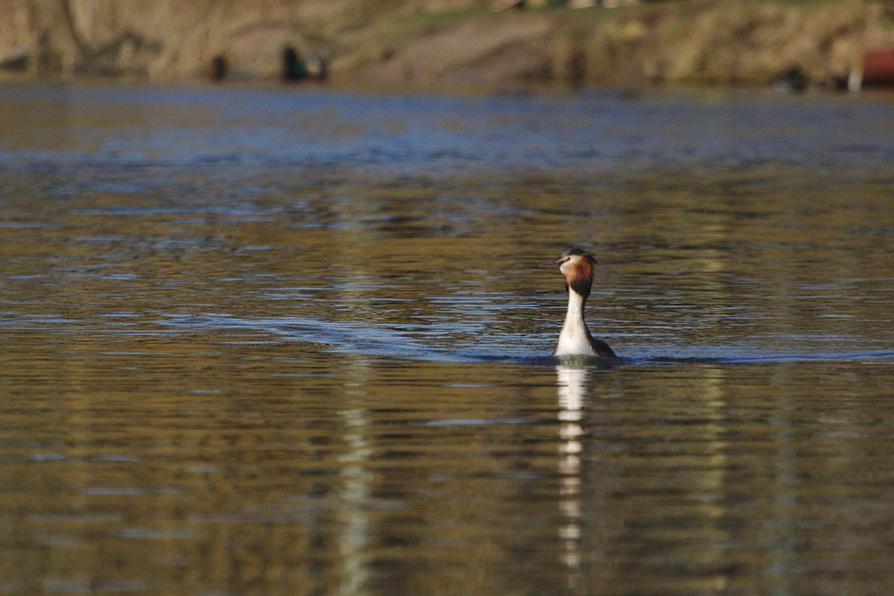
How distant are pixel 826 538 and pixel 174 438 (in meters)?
4.31

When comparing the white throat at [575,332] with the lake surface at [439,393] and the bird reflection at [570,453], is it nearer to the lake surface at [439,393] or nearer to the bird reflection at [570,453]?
the bird reflection at [570,453]

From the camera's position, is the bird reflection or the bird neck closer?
the bird reflection

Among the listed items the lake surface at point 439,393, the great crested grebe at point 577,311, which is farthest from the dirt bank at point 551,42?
the great crested grebe at point 577,311

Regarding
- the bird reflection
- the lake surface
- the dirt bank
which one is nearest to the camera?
the lake surface

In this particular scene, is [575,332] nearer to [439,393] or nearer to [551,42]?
[439,393]

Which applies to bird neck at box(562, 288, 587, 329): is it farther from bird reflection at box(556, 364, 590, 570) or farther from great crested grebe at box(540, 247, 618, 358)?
bird reflection at box(556, 364, 590, 570)

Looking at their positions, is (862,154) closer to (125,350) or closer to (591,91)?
(125,350)

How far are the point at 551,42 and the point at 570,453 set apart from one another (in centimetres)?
9182

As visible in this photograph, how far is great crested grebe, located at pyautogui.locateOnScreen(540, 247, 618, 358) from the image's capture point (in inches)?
642

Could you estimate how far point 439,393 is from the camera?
1506cm

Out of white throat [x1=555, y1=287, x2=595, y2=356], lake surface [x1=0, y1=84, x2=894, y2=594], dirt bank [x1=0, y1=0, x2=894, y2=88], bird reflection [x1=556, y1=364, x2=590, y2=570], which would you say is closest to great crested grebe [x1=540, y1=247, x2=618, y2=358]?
white throat [x1=555, y1=287, x2=595, y2=356]

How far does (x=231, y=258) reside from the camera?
25578 millimetres

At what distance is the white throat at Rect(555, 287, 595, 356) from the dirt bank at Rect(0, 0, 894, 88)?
8027 cm

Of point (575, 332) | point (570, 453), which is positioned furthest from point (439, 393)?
point (570, 453)
